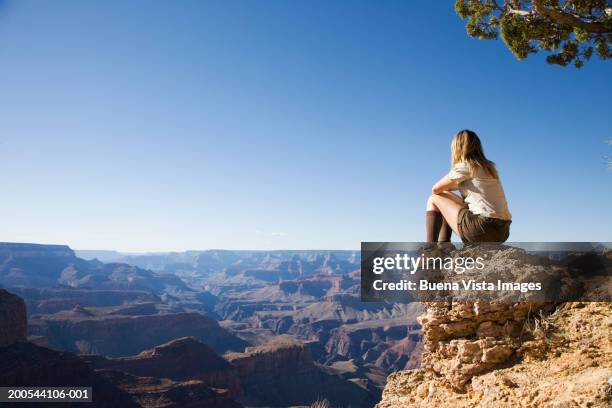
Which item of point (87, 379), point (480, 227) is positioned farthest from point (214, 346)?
point (480, 227)

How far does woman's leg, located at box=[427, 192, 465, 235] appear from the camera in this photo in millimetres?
4828

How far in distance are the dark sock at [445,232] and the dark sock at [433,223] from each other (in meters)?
0.05

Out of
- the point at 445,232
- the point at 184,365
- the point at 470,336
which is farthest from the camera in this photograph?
the point at 184,365

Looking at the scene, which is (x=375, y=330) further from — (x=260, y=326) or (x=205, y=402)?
(x=205, y=402)

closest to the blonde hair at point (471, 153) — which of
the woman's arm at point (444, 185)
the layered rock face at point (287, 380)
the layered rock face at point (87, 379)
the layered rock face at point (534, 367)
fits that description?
the woman's arm at point (444, 185)

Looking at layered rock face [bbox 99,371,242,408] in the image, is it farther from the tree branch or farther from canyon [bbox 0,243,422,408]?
the tree branch

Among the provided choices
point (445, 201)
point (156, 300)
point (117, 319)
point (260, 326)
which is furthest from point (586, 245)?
point (156, 300)

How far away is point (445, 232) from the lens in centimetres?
513

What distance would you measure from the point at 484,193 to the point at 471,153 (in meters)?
0.47

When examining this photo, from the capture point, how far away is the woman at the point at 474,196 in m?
4.65

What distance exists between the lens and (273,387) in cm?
7288

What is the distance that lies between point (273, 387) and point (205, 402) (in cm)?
2952

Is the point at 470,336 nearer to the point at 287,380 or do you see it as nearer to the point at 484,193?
the point at 484,193

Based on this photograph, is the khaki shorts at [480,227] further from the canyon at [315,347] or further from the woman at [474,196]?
the canyon at [315,347]
